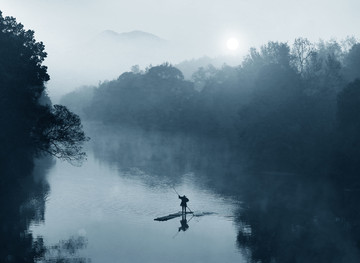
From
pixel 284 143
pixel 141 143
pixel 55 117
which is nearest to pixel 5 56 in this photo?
pixel 55 117

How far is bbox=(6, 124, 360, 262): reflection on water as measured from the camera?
40.1 metres

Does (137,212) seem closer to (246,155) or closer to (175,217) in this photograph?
(175,217)

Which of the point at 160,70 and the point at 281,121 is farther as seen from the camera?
the point at 160,70

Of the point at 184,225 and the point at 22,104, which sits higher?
the point at 22,104

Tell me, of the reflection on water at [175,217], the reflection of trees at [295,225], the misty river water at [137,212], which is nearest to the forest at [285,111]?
the reflection on water at [175,217]

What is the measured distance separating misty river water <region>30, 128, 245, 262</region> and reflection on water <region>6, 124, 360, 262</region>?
0.09m

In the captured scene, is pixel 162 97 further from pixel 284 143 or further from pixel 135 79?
pixel 284 143

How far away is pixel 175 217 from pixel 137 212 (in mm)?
4227

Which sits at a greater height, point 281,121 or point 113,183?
point 281,121

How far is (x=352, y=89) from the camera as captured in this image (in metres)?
72.6

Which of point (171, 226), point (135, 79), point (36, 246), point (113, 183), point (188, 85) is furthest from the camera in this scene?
point (135, 79)

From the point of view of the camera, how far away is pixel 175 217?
51.3 meters

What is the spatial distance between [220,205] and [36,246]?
73.6 ft

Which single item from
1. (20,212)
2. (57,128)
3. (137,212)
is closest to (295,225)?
(137,212)
